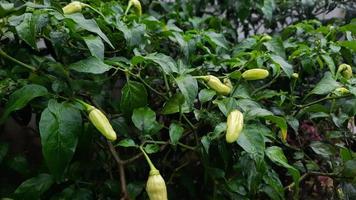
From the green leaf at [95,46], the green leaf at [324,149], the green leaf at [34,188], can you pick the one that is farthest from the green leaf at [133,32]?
the green leaf at [324,149]

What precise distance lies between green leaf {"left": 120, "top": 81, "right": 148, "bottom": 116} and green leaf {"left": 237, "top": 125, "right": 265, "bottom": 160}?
21 cm

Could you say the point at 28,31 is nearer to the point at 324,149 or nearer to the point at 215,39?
the point at 215,39

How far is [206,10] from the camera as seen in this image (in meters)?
1.67

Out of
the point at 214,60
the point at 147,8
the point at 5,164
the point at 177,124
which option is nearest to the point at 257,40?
the point at 214,60

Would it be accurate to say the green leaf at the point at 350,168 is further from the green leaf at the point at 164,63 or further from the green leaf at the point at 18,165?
the green leaf at the point at 18,165

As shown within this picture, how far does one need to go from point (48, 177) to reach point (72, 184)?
0.27 ft

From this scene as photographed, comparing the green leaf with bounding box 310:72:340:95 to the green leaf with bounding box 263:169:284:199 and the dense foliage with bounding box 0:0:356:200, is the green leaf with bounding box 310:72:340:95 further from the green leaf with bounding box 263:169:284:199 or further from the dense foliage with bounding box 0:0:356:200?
the green leaf with bounding box 263:169:284:199

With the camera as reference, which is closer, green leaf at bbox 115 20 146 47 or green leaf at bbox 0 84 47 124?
green leaf at bbox 0 84 47 124

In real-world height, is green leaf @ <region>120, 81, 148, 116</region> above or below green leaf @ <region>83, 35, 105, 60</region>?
below

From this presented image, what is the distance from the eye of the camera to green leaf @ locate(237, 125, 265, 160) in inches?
26.2

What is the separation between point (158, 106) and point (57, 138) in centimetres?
43

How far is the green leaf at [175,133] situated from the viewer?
2.49 ft

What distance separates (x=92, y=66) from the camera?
72 cm

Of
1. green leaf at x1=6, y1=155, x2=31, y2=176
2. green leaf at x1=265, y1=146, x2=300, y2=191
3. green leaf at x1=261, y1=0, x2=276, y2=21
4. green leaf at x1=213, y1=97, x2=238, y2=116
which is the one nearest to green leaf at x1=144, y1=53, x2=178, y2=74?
green leaf at x1=213, y1=97, x2=238, y2=116
